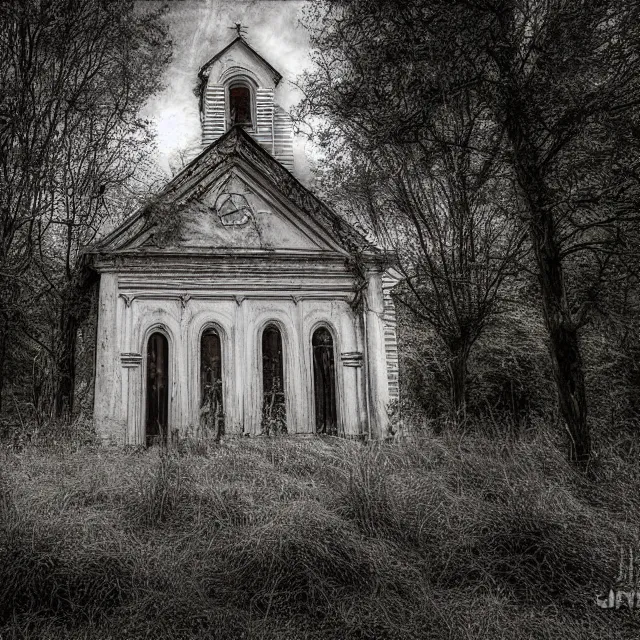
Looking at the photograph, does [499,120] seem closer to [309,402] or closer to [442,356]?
[309,402]

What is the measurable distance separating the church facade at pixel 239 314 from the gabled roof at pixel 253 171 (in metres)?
0.02

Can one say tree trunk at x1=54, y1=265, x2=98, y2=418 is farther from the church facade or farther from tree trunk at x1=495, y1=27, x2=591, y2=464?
tree trunk at x1=495, y1=27, x2=591, y2=464

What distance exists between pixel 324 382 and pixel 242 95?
33.2 ft

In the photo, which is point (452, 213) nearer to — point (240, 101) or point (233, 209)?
point (233, 209)

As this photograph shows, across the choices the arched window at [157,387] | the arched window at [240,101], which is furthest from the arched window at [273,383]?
the arched window at [240,101]

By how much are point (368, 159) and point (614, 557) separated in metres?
8.48

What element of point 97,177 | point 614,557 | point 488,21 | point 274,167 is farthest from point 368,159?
point 614,557

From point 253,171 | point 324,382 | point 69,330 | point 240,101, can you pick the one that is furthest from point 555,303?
point 240,101

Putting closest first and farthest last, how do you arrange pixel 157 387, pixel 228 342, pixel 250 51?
pixel 157 387 < pixel 228 342 < pixel 250 51

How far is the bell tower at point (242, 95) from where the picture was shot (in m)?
18.9

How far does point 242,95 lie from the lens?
19578 millimetres

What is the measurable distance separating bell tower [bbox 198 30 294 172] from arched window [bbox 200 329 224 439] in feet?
23.7

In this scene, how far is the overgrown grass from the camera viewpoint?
18.4ft

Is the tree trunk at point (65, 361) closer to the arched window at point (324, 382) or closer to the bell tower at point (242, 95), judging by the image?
the arched window at point (324, 382)
